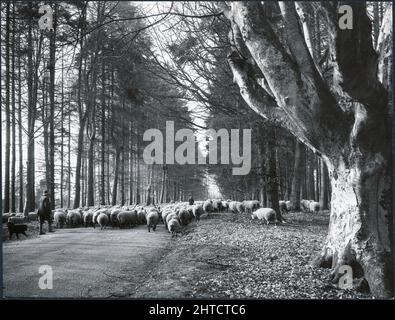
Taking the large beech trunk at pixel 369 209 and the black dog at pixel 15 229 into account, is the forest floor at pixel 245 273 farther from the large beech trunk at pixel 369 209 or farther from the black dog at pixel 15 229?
the black dog at pixel 15 229

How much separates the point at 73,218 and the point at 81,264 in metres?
6.94

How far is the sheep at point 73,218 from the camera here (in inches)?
512

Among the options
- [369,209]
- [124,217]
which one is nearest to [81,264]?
[369,209]

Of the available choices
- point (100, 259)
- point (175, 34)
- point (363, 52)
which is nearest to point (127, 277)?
point (100, 259)

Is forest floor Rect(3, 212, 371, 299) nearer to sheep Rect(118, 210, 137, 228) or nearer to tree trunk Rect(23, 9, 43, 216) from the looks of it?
sheep Rect(118, 210, 137, 228)

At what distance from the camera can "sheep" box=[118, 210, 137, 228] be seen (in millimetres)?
13547

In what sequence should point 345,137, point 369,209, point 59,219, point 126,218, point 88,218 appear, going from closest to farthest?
point 369,209, point 345,137, point 59,219, point 88,218, point 126,218

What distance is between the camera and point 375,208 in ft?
15.3

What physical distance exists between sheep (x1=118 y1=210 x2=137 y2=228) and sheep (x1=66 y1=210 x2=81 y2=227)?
1.51 meters

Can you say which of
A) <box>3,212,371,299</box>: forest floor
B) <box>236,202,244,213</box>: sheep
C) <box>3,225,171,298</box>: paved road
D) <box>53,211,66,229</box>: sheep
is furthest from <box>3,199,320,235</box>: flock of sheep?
<box>236,202,244,213</box>: sheep

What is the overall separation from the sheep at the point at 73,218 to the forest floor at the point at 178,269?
365 cm

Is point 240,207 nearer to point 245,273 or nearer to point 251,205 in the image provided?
point 251,205

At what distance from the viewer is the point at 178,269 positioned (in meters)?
5.90

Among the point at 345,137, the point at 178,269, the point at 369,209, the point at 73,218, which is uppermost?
the point at 345,137
